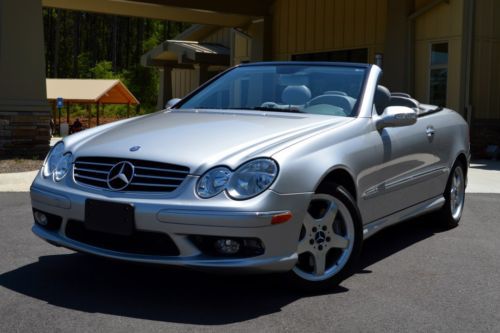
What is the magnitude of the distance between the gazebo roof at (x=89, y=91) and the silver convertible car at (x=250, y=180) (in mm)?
21224

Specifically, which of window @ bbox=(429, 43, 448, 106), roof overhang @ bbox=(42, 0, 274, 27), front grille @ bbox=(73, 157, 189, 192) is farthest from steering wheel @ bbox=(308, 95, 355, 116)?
roof overhang @ bbox=(42, 0, 274, 27)

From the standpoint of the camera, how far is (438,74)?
1599 centimetres

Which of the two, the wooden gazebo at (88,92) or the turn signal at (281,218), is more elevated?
the wooden gazebo at (88,92)

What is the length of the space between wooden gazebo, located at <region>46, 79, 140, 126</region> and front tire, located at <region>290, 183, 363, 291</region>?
869 inches

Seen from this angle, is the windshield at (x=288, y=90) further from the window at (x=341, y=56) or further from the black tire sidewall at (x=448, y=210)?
the window at (x=341, y=56)

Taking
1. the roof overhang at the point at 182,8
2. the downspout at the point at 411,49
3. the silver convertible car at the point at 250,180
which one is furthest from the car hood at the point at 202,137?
the roof overhang at the point at 182,8

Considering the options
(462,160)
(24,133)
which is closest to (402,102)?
(462,160)

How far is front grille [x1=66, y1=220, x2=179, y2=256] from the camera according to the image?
4.02 m

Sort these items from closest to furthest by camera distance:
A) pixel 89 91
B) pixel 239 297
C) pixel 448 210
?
pixel 239 297, pixel 448 210, pixel 89 91

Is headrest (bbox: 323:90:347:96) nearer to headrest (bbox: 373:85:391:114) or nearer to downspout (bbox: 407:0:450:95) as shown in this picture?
headrest (bbox: 373:85:391:114)

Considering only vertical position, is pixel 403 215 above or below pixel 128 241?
below

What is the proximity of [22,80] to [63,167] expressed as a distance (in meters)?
9.06

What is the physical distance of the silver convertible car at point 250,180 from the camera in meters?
3.93

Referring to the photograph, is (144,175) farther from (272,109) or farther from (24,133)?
(24,133)
